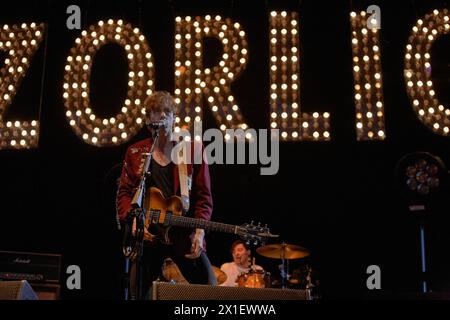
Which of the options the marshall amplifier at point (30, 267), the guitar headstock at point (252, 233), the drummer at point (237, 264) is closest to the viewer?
the guitar headstock at point (252, 233)

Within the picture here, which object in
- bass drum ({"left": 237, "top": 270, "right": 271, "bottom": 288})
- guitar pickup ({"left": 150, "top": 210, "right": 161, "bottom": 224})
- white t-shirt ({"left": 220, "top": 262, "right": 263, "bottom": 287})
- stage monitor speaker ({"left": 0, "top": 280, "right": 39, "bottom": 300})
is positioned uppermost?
guitar pickup ({"left": 150, "top": 210, "right": 161, "bottom": 224})

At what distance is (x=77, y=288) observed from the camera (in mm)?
6953

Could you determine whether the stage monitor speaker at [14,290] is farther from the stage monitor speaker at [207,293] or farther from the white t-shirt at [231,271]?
the white t-shirt at [231,271]

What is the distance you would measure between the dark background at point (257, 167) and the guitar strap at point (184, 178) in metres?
2.72

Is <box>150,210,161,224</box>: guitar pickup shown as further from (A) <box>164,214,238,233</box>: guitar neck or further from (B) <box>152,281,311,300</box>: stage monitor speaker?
(B) <box>152,281,311,300</box>: stage monitor speaker

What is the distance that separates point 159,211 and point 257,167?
11.0 feet

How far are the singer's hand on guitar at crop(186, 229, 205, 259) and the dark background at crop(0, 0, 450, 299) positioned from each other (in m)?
2.86

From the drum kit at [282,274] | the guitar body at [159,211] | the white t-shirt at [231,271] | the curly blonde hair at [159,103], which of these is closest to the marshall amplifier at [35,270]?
the drum kit at [282,274]

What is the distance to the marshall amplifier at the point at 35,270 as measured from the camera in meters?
6.22

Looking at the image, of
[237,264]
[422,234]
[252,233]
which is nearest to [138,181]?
[252,233]

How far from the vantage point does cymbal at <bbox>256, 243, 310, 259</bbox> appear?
21.6 ft

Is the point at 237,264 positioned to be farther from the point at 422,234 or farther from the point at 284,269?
the point at 422,234

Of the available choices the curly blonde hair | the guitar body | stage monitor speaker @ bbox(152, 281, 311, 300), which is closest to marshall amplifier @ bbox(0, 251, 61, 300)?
the guitar body

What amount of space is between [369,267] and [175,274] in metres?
3.45
